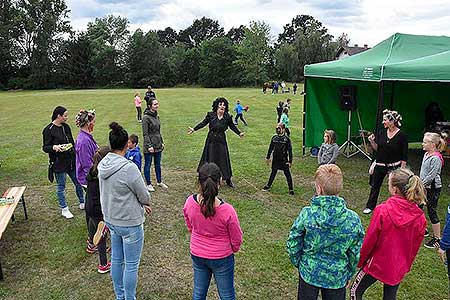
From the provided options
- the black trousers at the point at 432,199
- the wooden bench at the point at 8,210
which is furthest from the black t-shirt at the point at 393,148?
the wooden bench at the point at 8,210

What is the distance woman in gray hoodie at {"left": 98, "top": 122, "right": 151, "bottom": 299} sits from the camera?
10.3 feet

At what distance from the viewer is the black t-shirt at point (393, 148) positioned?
5348 millimetres

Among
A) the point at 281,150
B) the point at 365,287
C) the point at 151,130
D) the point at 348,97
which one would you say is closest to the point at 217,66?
the point at 348,97

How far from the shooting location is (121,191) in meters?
3.18

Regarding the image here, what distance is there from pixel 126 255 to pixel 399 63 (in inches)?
249

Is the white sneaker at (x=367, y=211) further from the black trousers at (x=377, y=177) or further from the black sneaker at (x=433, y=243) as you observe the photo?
the black sneaker at (x=433, y=243)

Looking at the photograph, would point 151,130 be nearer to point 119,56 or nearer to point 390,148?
point 390,148

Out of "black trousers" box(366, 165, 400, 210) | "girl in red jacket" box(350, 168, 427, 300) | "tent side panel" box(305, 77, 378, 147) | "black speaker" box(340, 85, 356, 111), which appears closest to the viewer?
"girl in red jacket" box(350, 168, 427, 300)

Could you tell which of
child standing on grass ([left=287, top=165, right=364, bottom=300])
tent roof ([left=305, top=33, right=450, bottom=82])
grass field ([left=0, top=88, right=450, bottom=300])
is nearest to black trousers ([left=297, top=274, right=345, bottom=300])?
child standing on grass ([left=287, top=165, right=364, bottom=300])

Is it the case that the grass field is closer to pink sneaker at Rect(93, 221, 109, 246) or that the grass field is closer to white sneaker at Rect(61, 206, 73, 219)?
white sneaker at Rect(61, 206, 73, 219)

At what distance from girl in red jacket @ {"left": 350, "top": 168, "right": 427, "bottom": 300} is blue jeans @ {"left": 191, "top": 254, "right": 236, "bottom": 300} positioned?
3.34ft

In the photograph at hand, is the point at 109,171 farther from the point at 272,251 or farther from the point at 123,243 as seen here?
the point at 272,251

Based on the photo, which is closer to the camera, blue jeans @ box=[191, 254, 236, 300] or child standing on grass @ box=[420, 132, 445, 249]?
blue jeans @ box=[191, 254, 236, 300]

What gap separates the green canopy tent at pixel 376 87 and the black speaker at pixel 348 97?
0.40 feet
